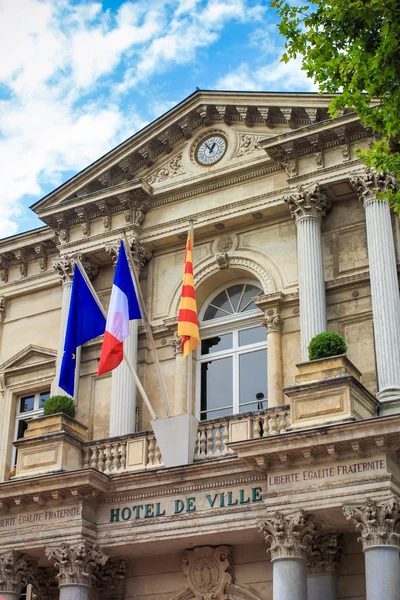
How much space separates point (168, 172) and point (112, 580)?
967 centimetres

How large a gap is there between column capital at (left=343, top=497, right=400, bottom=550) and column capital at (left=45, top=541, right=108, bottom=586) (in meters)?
5.21

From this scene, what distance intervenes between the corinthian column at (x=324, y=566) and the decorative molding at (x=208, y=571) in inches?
72.8

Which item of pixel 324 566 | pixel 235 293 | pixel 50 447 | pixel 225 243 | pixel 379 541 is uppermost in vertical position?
pixel 225 243

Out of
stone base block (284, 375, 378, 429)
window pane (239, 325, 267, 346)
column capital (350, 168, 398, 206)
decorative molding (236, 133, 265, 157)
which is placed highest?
decorative molding (236, 133, 265, 157)

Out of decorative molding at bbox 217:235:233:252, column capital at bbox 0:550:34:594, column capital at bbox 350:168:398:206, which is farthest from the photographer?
decorative molding at bbox 217:235:233:252

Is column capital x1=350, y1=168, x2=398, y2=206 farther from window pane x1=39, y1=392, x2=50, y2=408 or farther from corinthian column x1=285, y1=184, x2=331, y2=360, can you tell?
window pane x1=39, y1=392, x2=50, y2=408

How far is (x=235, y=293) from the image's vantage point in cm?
2258

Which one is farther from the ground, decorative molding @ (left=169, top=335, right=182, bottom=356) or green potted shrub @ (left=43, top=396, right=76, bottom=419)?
decorative molding @ (left=169, top=335, right=182, bottom=356)

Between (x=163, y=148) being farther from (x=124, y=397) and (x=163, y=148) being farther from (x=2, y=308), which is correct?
(x=124, y=397)

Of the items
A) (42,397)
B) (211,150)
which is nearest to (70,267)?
(42,397)

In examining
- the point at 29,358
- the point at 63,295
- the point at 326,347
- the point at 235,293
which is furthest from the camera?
the point at 29,358

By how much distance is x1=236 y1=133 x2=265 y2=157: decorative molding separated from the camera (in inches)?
885

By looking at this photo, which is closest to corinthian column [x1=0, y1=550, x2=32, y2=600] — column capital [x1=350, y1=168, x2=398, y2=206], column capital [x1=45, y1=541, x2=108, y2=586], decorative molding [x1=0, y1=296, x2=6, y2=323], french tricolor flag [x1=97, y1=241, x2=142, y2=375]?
column capital [x1=45, y1=541, x2=108, y2=586]

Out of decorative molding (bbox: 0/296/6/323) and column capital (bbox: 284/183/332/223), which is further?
decorative molding (bbox: 0/296/6/323)
